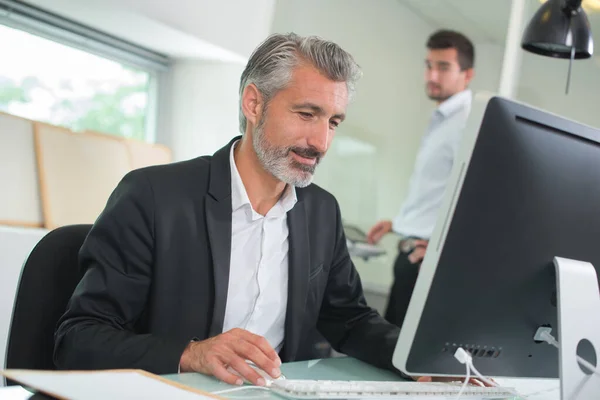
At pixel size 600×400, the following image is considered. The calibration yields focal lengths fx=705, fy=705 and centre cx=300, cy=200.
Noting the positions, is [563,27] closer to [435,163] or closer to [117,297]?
[435,163]

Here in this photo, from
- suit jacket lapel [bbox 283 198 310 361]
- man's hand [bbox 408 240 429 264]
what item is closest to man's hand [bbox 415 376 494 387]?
suit jacket lapel [bbox 283 198 310 361]

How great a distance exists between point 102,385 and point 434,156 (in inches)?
95.9

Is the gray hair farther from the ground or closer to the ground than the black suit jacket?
farther from the ground

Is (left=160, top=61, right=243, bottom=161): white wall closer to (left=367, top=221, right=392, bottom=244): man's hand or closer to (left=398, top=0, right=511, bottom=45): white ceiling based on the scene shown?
(left=398, top=0, right=511, bottom=45): white ceiling

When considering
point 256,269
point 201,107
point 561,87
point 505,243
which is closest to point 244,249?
point 256,269

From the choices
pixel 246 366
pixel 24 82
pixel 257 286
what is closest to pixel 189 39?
pixel 24 82

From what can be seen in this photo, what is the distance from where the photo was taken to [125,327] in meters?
1.39

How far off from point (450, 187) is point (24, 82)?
11.1 feet

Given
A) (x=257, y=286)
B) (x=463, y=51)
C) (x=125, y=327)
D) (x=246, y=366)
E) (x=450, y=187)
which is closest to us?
(x=450, y=187)

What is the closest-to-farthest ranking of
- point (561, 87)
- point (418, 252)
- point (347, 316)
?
point (347, 316), point (418, 252), point (561, 87)

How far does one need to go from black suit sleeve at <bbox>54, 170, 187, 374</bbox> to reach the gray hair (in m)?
0.40

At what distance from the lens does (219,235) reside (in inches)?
57.8

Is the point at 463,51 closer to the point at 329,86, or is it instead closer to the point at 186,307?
the point at 329,86

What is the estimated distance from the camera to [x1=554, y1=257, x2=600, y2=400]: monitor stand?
1023 mm
